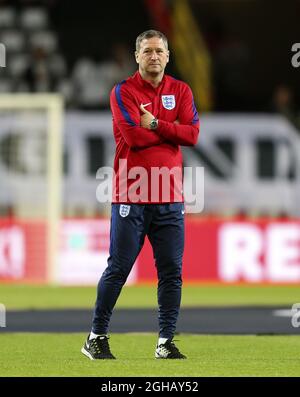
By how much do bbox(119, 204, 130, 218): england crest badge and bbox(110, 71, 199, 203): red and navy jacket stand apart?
0.14 ft

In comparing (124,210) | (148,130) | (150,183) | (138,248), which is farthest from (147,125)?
(138,248)

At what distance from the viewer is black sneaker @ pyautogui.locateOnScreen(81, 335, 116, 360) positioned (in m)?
9.92

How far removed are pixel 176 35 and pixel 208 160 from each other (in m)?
4.30

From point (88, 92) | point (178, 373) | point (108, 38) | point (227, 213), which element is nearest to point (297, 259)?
point (227, 213)

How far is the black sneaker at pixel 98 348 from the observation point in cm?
992

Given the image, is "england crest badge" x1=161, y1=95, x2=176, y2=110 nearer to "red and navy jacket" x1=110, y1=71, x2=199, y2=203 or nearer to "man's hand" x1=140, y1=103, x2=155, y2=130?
"red and navy jacket" x1=110, y1=71, x2=199, y2=203

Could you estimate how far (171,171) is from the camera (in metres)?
9.86

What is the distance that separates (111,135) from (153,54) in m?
14.1

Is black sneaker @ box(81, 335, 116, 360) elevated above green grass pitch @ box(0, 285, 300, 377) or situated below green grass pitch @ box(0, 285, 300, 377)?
above

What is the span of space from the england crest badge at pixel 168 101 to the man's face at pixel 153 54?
8.6 inches

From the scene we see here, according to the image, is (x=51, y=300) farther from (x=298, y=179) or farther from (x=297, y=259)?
(x=298, y=179)

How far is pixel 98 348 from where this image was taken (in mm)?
9930

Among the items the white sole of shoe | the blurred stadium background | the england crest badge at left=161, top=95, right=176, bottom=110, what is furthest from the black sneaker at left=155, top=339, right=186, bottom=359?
the blurred stadium background

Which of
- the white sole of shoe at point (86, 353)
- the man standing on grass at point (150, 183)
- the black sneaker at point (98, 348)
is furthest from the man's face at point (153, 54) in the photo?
the white sole of shoe at point (86, 353)
